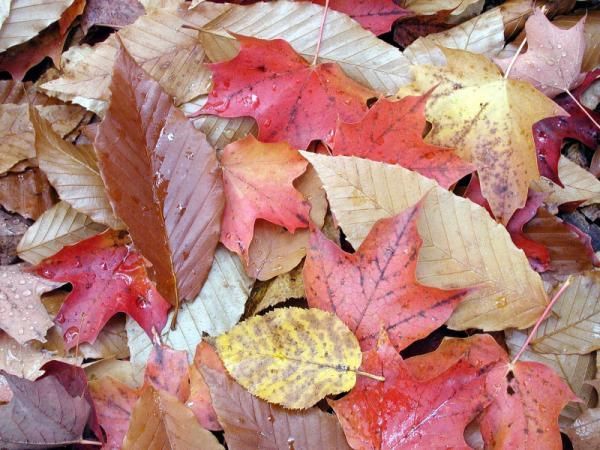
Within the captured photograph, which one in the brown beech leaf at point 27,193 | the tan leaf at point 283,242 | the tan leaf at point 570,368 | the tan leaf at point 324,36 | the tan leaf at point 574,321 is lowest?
the tan leaf at point 570,368

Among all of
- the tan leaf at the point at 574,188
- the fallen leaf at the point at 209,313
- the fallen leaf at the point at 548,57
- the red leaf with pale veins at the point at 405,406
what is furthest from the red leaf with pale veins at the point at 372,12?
the red leaf with pale veins at the point at 405,406

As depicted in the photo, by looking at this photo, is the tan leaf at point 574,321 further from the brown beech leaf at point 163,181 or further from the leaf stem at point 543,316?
the brown beech leaf at point 163,181

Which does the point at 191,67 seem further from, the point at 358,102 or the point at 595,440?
the point at 595,440

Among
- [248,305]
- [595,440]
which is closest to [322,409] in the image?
[248,305]

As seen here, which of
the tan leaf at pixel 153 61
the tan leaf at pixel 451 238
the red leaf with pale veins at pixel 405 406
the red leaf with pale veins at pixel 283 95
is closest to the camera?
the red leaf with pale veins at pixel 405 406

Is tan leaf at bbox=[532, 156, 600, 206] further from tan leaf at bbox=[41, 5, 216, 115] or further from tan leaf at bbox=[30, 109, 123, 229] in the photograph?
tan leaf at bbox=[30, 109, 123, 229]
